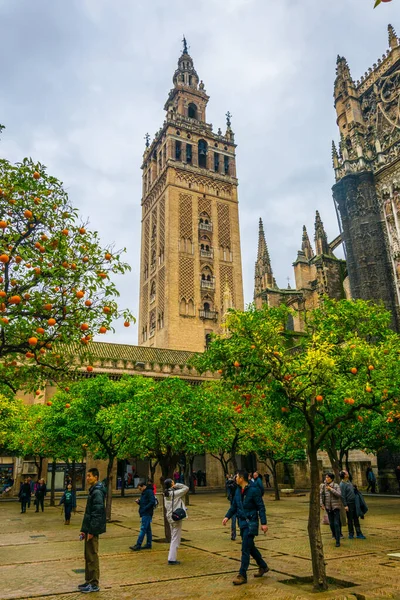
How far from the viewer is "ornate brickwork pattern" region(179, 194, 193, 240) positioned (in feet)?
161

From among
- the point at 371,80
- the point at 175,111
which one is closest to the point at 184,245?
the point at 175,111

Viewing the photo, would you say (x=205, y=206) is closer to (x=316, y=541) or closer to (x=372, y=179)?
(x=372, y=179)

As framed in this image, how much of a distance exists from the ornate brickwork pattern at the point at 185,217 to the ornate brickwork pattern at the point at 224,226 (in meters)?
3.70

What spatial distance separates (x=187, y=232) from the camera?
4928 centimetres

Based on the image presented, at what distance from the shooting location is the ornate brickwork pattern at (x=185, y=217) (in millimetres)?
49109

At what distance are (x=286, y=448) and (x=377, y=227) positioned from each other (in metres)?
14.3

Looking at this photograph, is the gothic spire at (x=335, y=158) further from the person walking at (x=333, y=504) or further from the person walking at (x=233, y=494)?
the person walking at (x=333, y=504)

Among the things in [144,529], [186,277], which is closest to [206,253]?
[186,277]

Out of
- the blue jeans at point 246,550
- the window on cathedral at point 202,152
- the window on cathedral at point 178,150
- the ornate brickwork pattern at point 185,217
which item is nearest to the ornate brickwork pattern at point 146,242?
the ornate brickwork pattern at point 185,217

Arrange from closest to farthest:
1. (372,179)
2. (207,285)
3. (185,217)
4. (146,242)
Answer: (372,179)
(207,285)
(185,217)
(146,242)

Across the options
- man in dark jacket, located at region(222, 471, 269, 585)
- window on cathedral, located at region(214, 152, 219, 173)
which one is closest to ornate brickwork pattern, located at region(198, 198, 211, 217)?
window on cathedral, located at region(214, 152, 219, 173)

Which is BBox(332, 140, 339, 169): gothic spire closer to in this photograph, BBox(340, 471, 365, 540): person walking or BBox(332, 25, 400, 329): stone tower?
BBox(332, 25, 400, 329): stone tower

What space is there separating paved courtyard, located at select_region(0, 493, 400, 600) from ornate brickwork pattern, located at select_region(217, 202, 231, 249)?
39428mm

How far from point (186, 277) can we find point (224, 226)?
8482mm
